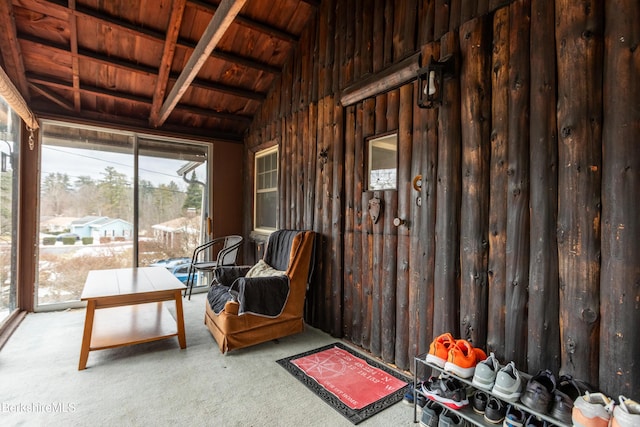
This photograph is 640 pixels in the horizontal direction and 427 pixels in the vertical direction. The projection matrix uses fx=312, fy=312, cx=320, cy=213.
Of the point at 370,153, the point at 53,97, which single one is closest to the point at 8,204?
the point at 53,97

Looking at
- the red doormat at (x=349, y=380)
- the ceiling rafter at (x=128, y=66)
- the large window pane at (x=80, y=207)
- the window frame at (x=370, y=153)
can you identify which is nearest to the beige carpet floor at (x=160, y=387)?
the red doormat at (x=349, y=380)

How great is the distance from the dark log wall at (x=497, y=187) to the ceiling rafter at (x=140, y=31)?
1.32 metres

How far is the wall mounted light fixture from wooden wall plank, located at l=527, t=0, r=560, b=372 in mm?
471

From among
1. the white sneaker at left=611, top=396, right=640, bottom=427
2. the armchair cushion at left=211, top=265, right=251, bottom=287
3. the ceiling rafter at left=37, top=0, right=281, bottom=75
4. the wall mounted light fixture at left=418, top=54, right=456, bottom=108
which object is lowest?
the white sneaker at left=611, top=396, right=640, bottom=427

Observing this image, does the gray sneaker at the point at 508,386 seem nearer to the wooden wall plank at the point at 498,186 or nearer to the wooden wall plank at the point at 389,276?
the wooden wall plank at the point at 498,186

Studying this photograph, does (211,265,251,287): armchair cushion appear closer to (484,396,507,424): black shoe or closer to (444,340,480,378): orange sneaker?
(444,340,480,378): orange sneaker

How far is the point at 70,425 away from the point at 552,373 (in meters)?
2.60

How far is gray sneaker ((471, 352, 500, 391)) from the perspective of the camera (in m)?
1.51

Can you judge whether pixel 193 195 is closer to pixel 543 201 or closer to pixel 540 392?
pixel 543 201

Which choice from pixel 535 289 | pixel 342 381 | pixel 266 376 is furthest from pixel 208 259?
pixel 535 289

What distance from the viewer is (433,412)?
1688 mm

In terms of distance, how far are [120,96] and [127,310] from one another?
8.87 feet

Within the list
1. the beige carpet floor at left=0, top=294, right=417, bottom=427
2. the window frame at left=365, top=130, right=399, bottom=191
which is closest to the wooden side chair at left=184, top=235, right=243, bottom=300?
the beige carpet floor at left=0, top=294, right=417, bottom=427

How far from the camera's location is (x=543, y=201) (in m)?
1.61
